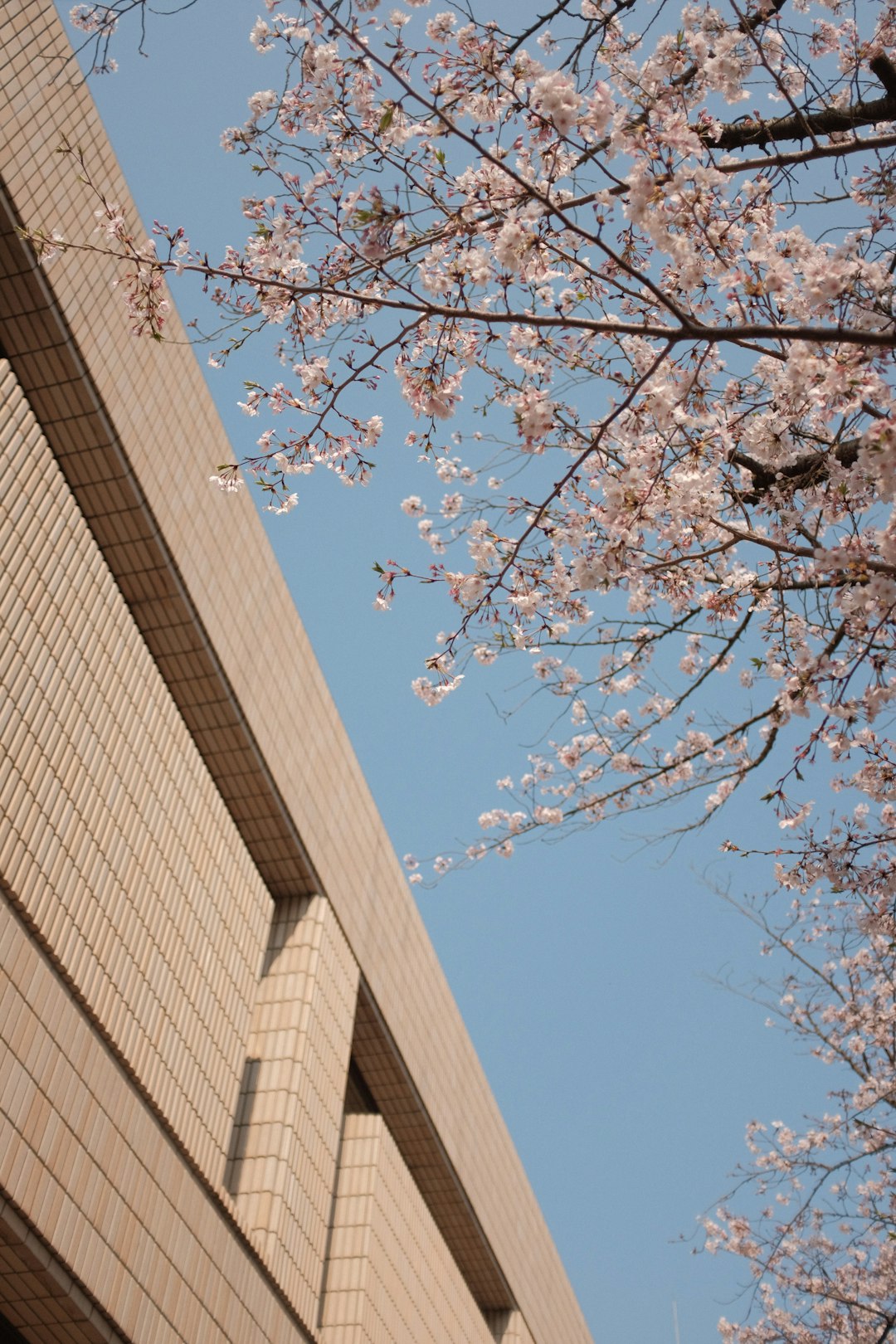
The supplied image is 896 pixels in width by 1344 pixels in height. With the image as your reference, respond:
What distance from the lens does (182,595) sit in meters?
9.82

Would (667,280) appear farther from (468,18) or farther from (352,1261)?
(352,1261)

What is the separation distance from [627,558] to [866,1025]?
28.3 feet

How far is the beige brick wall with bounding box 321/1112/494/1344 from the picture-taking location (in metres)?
11.6

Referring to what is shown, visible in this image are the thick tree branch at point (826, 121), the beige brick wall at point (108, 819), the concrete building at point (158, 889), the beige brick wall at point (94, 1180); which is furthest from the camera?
the beige brick wall at point (108, 819)

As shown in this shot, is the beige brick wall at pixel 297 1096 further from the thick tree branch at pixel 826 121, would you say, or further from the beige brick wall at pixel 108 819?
the thick tree branch at pixel 826 121

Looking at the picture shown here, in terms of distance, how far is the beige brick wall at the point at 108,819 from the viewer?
313 inches

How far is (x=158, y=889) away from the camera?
9.48 metres

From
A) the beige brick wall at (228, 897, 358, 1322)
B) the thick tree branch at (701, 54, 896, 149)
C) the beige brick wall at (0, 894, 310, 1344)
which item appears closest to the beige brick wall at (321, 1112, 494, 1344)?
the beige brick wall at (228, 897, 358, 1322)

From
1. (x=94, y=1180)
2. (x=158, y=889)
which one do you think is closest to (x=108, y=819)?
(x=158, y=889)

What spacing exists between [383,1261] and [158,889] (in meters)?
5.73

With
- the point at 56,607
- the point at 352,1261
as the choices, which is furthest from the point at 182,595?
the point at 352,1261

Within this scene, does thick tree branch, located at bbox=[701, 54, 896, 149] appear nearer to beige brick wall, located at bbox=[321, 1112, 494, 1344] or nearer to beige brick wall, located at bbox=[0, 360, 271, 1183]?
beige brick wall, located at bbox=[0, 360, 271, 1183]

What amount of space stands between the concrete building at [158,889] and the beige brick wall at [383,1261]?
0.04 metres

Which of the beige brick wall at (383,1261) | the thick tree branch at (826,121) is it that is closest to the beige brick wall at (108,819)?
the beige brick wall at (383,1261)
